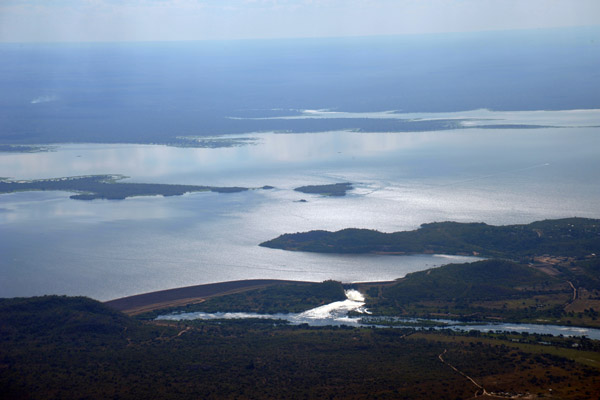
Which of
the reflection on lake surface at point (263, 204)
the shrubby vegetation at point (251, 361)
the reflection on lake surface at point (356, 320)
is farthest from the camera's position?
the reflection on lake surface at point (263, 204)

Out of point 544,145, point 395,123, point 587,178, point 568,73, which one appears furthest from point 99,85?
point 587,178

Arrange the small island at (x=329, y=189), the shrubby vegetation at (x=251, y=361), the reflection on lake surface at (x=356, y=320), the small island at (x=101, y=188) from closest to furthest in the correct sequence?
the shrubby vegetation at (x=251, y=361) → the reflection on lake surface at (x=356, y=320) → the small island at (x=329, y=189) → the small island at (x=101, y=188)

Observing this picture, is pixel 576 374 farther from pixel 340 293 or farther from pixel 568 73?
pixel 568 73

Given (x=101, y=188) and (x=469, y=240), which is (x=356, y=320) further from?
(x=101, y=188)

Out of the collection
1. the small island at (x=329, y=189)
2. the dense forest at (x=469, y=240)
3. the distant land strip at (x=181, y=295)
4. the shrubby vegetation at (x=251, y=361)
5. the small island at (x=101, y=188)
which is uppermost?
the small island at (x=101, y=188)

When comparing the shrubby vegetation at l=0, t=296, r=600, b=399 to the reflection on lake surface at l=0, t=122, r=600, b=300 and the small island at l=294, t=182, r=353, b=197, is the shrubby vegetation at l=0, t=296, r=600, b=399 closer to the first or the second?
the reflection on lake surface at l=0, t=122, r=600, b=300

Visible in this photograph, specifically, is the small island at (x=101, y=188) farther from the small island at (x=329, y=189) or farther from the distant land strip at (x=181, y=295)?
the distant land strip at (x=181, y=295)

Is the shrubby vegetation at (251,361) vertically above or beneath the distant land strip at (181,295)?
beneath

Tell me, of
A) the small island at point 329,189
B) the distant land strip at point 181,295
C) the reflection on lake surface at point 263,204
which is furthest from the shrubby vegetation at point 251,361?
the small island at point 329,189
